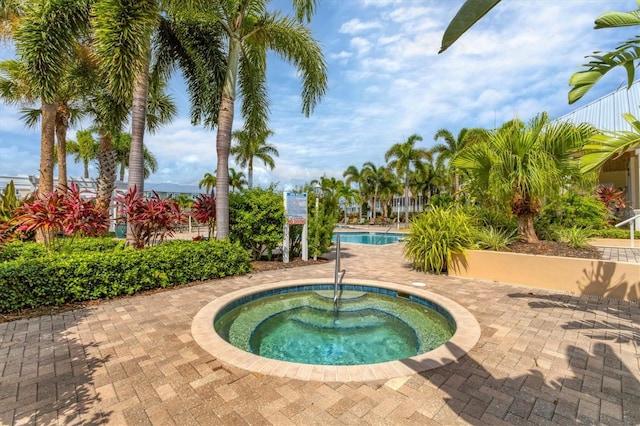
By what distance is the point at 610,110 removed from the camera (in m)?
22.3

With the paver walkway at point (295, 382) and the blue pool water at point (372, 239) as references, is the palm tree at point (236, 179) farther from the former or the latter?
the paver walkway at point (295, 382)

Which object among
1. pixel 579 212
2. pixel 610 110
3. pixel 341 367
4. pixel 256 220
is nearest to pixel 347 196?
pixel 610 110

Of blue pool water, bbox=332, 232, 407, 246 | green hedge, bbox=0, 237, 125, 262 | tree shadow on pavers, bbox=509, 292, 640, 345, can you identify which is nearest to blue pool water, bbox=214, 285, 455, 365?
tree shadow on pavers, bbox=509, 292, 640, 345

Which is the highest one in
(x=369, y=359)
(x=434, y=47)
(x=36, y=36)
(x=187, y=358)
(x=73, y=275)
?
(x=36, y=36)

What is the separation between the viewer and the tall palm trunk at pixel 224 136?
7.45 meters

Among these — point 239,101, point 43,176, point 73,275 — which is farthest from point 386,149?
point 73,275

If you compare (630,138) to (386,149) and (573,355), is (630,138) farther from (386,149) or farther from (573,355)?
(386,149)

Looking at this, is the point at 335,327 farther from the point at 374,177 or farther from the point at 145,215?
the point at 374,177

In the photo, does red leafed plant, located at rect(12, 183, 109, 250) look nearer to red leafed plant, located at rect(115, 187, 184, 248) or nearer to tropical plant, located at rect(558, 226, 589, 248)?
red leafed plant, located at rect(115, 187, 184, 248)

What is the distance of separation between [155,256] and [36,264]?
5.73ft

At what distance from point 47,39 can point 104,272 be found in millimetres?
4906

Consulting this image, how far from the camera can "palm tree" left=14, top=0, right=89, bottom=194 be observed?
5707mm

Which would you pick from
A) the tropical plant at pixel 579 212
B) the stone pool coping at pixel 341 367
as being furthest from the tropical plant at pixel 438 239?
the tropical plant at pixel 579 212

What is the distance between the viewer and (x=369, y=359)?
3.72 meters
